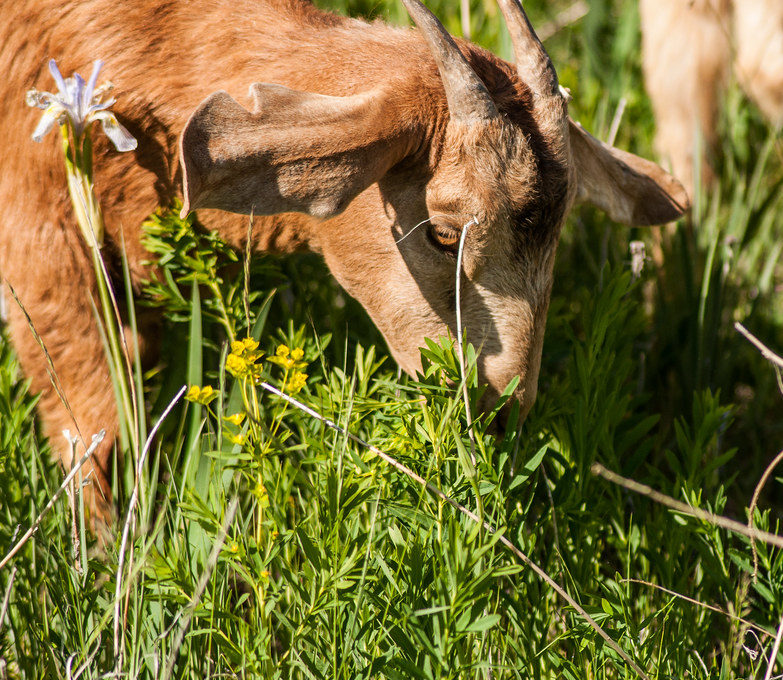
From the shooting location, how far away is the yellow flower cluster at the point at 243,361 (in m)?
2.20

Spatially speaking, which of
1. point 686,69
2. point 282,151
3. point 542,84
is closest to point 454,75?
point 542,84

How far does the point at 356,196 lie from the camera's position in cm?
265

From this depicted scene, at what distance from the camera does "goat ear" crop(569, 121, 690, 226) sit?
130 inches

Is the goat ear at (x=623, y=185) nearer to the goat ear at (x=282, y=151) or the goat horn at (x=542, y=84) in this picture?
the goat horn at (x=542, y=84)

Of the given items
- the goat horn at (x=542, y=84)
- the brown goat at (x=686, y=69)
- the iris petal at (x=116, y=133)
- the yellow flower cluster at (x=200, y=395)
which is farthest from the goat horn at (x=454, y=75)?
the brown goat at (x=686, y=69)

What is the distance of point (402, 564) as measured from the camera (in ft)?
7.27

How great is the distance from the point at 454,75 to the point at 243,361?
1055mm

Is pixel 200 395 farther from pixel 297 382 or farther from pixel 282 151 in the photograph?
pixel 282 151

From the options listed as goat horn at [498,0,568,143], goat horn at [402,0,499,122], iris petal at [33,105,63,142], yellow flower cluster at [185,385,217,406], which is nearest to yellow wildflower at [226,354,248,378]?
yellow flower cluster at [185,385,217,406]

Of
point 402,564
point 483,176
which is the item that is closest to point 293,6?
point 483,176

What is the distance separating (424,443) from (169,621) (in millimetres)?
890

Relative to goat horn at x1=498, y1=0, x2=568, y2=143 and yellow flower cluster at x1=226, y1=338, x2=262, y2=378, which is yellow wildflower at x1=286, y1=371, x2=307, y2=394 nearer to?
yellow flower cluster at x1=226, y1=338, x2=262, y2=378

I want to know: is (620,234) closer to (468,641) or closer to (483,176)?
(483,176)

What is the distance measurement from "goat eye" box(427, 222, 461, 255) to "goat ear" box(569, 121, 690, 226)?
661 mm
